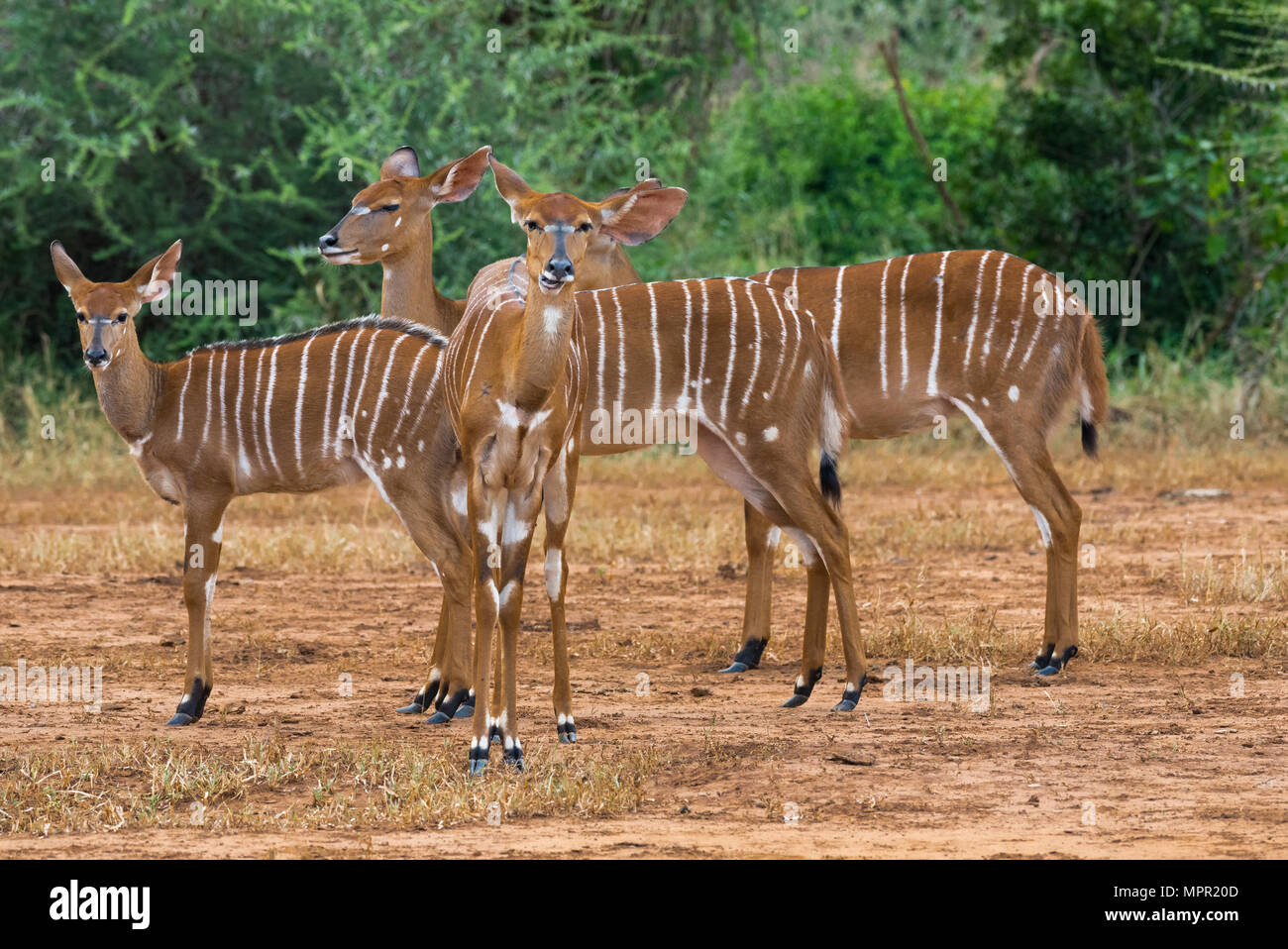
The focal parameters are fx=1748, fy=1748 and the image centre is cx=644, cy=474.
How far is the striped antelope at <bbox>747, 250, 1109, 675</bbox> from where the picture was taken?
7121mm

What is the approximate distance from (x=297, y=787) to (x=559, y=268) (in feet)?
5.65

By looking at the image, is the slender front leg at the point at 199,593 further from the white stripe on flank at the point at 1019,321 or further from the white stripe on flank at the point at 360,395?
the white stripe on flank at the point at 1019,321

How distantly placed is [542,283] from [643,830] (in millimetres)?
1604

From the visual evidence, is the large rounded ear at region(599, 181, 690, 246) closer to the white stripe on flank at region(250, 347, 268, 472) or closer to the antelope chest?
the white stripe on flank at region(250, 347, 268, 472)

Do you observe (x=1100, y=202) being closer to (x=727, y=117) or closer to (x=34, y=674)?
(x=727, y=117)

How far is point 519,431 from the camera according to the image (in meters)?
5.32

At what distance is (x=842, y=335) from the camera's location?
739 cm

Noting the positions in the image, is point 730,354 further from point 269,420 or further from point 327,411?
point 269,420

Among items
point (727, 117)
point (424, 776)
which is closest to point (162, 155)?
point (727, 117)

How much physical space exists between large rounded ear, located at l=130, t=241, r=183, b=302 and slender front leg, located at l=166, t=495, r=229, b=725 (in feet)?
3.08

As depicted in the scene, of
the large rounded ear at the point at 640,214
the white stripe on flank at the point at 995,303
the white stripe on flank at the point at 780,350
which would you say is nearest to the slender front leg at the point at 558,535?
the large rounded ear at the point at 640,214

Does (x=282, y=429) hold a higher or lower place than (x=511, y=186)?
lower
